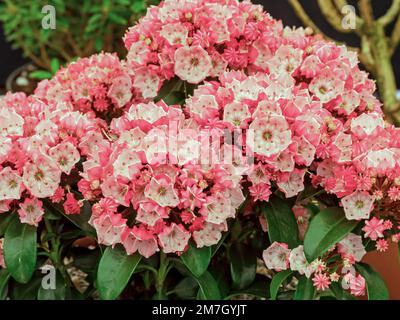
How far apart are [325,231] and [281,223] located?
11cm

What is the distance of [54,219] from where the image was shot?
1.33m

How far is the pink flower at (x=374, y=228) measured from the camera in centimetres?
116

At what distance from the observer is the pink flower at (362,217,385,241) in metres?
1.16

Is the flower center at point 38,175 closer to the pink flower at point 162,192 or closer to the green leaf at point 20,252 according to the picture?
the green leaf at point 20,252

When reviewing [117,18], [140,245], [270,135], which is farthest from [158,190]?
[117,18]

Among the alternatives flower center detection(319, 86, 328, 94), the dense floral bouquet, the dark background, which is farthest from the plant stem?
the dark background

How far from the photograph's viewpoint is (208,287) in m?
1.24

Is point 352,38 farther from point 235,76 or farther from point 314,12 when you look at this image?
point 235,76

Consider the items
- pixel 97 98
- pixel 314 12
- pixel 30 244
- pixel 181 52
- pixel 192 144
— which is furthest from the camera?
pixel 314 12

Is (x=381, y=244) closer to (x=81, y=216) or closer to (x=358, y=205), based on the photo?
(x=358, y=205)

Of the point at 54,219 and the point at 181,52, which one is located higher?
the point at 181,52

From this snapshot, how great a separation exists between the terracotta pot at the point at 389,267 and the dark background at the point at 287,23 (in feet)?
3.96
